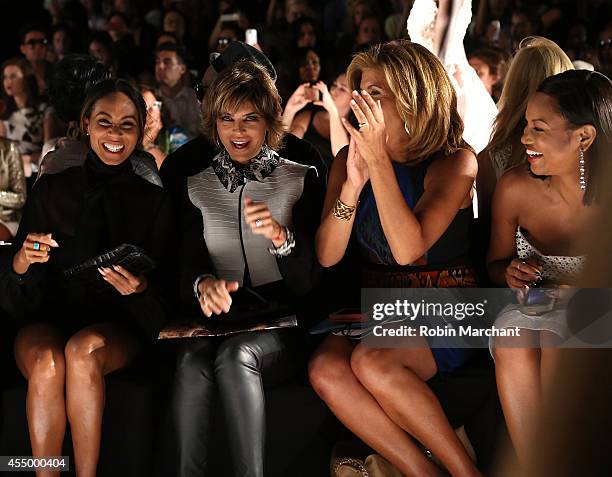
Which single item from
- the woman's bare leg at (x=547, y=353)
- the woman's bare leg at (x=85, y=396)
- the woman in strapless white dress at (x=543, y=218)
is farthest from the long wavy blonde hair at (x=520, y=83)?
the woman's bare leg at (x=85, y=396)

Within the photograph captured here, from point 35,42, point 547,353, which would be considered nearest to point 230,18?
point 35,42

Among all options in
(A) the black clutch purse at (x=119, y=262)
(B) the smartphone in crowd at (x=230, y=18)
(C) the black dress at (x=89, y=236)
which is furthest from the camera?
(B) the smartphone in crowd at (x=230, y=18)

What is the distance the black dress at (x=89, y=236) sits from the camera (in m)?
2.65

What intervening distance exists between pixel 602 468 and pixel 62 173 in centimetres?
207

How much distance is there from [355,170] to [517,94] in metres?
0.79

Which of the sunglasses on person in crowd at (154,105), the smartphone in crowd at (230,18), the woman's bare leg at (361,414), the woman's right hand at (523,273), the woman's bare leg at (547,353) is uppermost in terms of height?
the smartphone in crowd at (230,18)

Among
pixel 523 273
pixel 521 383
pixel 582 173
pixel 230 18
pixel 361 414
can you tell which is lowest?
pixel 361 414

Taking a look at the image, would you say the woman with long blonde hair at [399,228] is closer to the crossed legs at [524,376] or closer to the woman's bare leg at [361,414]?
the woman's bare leg at [361,414]

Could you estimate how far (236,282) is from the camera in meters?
2.49

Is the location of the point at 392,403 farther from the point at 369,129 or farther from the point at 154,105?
the point at 154,105

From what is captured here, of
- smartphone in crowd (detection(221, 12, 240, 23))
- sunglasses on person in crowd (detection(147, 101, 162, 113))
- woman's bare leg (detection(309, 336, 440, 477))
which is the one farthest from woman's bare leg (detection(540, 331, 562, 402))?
smartphone in crowd (detection(221, 12, 240, 23))

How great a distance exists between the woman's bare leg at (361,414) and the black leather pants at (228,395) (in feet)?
0.46

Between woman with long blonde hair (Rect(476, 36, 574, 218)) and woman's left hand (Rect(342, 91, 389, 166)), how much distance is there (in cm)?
66

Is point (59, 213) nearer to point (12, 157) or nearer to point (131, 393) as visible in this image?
point (131, 393)
